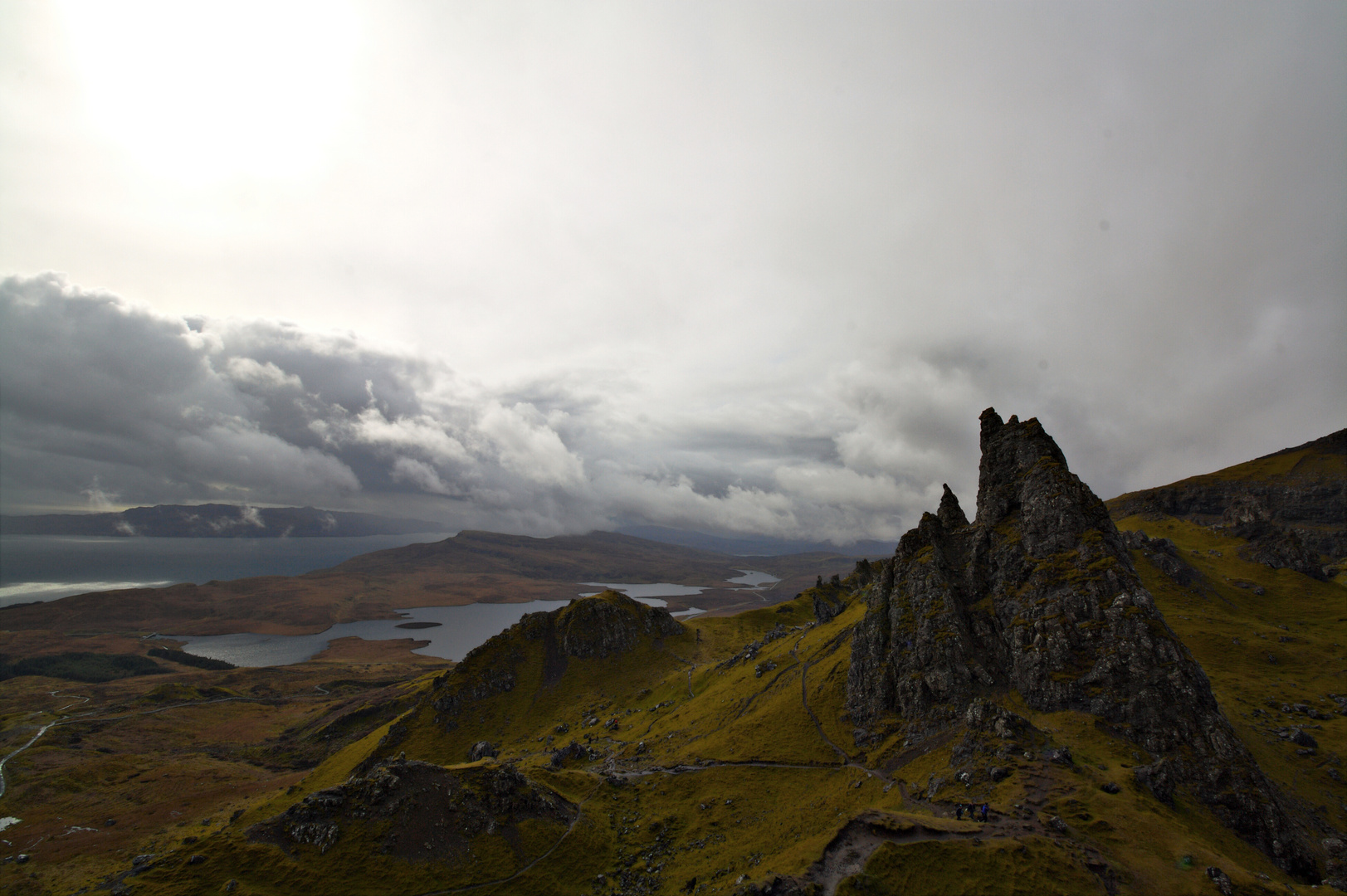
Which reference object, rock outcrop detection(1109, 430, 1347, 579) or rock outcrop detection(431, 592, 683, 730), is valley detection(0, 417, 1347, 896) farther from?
rock outcrop detection(431, 592, 683, 730)

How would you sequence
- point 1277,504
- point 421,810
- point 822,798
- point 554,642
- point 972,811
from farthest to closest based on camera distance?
1. point 554,642
2. point 1277,504
3. point 822,798
4. point 421,810
5. point 972,811

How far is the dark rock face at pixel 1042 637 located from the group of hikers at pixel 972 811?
17.2 meters

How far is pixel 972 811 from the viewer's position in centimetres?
4322

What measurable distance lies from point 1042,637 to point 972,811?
2713cm

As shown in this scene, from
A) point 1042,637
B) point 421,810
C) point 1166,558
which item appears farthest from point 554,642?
point 1166,558

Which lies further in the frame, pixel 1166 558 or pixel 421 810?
pixel 1166 558

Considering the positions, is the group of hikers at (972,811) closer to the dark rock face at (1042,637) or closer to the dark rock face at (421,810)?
the dark rock face at (1042,637)

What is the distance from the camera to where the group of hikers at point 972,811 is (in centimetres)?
4181

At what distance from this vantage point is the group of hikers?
4181 centimetres

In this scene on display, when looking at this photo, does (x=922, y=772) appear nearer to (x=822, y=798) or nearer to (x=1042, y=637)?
(x=822, y=798)

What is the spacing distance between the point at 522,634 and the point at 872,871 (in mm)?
137440

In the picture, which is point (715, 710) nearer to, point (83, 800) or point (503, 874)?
point (503, 874)

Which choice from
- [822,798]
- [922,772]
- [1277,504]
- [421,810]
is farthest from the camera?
[1277,504]

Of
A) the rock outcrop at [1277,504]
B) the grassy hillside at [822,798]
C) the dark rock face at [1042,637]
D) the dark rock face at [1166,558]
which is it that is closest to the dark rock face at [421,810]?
the grassy hillside at [822,798]
